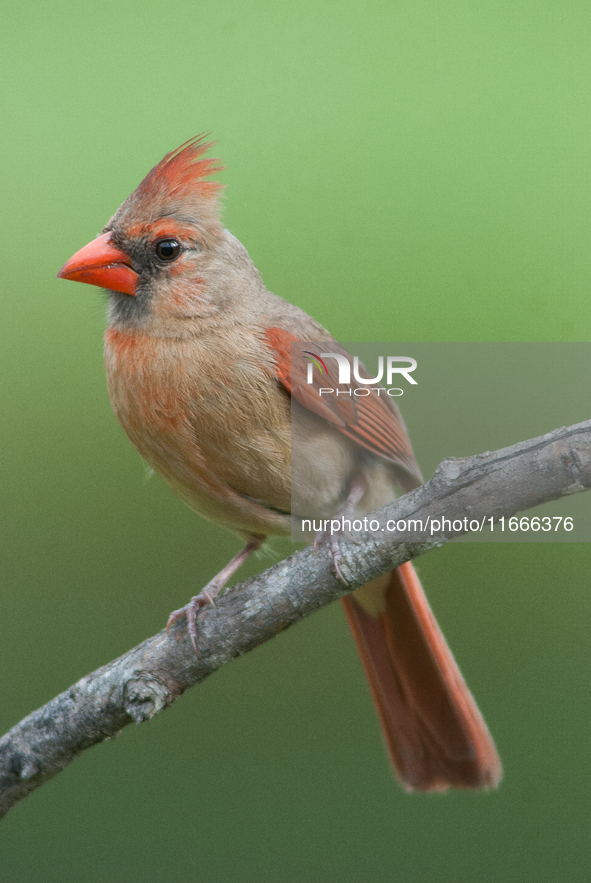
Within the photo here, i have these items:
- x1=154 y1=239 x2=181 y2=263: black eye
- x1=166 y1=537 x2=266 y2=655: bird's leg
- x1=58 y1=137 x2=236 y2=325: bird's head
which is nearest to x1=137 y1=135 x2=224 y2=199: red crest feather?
x1=58 y1=137 x2=236 y2=325: bird's head

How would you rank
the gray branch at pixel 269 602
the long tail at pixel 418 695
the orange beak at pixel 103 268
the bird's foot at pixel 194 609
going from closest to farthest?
the gray branch at pixel 269 602
the bird's foot at pixel 194 609
the orange beak at pixel 103 268
the long tail at pixel 418 695

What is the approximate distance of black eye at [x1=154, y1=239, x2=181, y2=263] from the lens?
213cm

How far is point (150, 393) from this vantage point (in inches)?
80.5

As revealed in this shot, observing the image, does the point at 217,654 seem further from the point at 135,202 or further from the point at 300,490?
the point at 135,202

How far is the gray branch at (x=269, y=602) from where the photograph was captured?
162 centimetres

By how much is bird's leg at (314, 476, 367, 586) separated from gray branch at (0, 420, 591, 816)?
0.01 m

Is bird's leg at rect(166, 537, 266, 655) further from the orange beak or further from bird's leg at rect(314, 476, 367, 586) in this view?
the orange beak

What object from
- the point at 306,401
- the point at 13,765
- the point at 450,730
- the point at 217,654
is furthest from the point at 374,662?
the point at 13,765

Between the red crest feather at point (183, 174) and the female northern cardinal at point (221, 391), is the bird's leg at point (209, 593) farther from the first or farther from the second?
the red crest feather at point (183, 174)

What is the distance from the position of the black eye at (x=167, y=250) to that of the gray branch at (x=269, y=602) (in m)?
0.82

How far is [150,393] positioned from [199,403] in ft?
0.43

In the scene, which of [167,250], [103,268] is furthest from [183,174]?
[103,268]

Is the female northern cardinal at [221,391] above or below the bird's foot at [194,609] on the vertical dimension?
above

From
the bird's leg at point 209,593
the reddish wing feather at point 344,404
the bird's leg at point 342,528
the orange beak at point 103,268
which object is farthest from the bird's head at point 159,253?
the bird's leg at point 209,593
